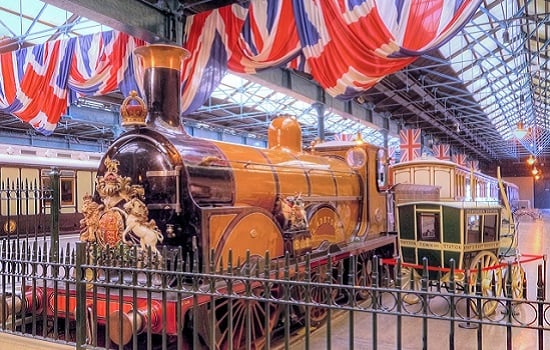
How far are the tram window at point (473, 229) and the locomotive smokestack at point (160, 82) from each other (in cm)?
400

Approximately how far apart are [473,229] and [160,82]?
14.5 feet

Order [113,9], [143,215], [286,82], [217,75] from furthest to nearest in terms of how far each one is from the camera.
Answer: [286,82]
[217,75]
[113,9]
[143,215]

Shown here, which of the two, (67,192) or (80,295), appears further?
(67,192)

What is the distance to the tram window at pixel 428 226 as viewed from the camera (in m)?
6.14

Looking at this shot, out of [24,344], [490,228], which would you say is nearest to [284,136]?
[490,228]

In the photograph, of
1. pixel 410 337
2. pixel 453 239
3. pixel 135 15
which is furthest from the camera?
pixel 135 15

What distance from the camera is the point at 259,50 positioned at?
7.19 meters

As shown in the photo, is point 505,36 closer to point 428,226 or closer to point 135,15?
point 428,226

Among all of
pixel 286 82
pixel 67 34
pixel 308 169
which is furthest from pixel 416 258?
pixel 67 34

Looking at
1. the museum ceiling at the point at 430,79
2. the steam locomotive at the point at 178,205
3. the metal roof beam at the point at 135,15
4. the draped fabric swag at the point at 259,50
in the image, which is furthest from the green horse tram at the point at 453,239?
the metal roof beam at the point at 135,15

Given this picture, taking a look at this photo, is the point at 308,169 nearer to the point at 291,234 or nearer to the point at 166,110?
the point at 291,234

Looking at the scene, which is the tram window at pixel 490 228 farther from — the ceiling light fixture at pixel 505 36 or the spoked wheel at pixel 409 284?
the ceiling light fixture at pixel 505 36

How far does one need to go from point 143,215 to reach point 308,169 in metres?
2.59

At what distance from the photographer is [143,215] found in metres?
4.29
